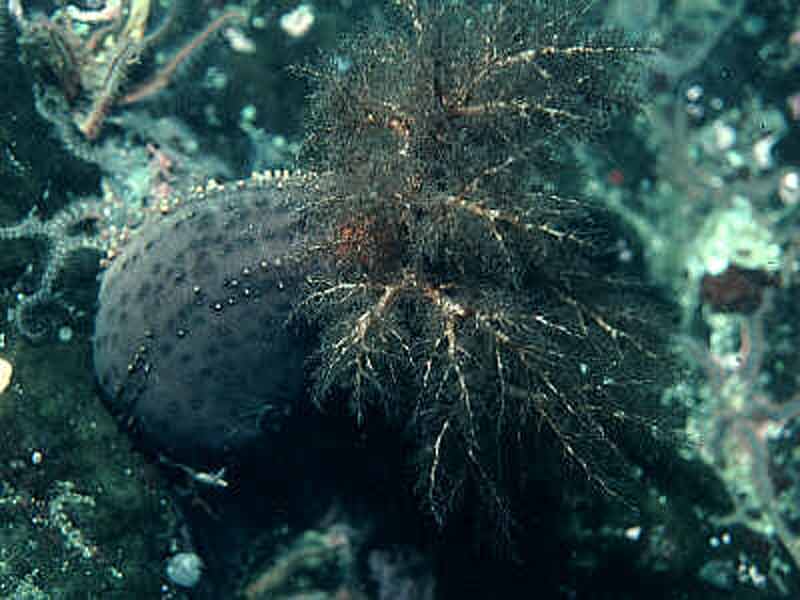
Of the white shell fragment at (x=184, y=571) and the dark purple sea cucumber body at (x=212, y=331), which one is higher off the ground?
the dark purple sea cucumber body at (x=212, y=331)

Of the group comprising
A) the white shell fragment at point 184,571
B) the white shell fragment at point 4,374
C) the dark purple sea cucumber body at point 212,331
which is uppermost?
the dark purple sea cucumber body at point 212,331

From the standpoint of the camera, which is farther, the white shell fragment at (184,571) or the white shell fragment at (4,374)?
the white shell fragment at (184,571)

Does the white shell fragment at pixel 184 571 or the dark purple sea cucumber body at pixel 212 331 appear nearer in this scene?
the dark purple sea cucumber body at pixel 212 331

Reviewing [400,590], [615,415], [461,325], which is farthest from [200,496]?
[615,415]

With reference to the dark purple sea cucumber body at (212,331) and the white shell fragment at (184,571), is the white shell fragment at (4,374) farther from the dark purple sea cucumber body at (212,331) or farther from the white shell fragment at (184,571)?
the white shell fragment at (184,571)

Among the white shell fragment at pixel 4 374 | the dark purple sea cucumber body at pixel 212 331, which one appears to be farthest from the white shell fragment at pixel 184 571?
the white shell fragment at pixel 4 374

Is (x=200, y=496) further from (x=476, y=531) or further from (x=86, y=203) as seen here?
(x=86, y=203)

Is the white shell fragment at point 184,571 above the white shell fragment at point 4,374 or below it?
below

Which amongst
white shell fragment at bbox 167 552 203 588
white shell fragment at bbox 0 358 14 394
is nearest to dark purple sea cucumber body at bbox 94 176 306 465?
white shell fragment at bbox 0 358 14 394
